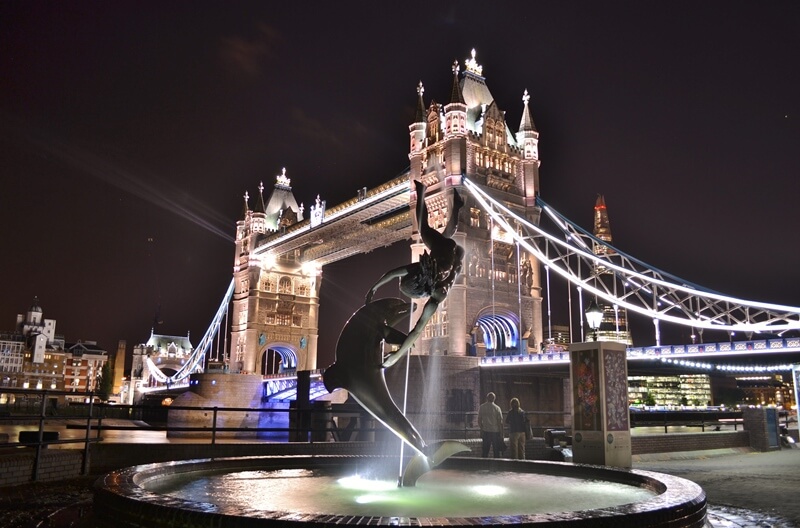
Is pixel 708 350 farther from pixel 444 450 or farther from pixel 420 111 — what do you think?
pixel 420 111

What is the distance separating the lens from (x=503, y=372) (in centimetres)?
3322

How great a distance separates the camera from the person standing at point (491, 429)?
12461mm

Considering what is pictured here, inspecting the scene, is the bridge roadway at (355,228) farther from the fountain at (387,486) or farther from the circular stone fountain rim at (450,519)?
the circular stone fountain rim at (450,519)

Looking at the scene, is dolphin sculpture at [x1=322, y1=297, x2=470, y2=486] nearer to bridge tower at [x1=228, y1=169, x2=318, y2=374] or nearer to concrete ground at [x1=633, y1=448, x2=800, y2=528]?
concrete ground at [x1=633, y1=448, x2=800, y2=528]

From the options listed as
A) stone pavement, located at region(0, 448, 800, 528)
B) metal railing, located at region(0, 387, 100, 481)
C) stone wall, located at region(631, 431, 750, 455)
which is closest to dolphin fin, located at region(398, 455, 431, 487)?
stone pavement, located at region(0, 448, 800, 528)

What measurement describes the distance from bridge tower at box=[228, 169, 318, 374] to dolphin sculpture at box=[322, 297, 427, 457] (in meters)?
56.0

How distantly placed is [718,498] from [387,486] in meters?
4.13

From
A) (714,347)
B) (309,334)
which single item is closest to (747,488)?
(714,347)

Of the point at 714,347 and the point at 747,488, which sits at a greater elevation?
the point at 714,347

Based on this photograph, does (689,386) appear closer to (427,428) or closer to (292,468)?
(427,428)

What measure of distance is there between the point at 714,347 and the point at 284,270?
1860 inches

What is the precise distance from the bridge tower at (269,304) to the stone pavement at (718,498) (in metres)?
52.2

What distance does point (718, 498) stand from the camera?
841 centimetres

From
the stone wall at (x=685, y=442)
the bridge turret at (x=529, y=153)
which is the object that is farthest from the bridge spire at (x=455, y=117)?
the stone wall at (x=685, y=442)
